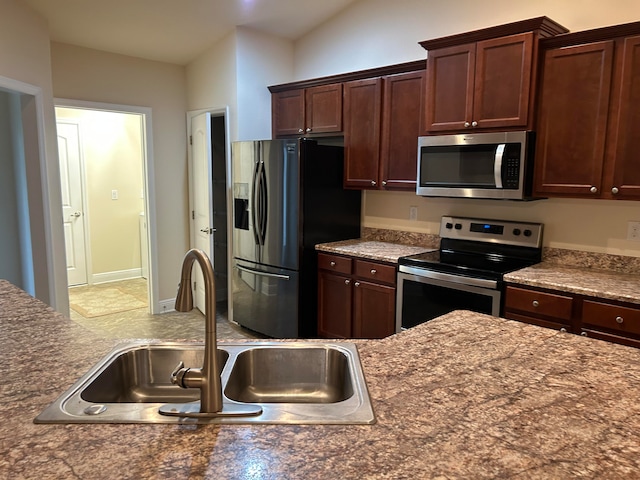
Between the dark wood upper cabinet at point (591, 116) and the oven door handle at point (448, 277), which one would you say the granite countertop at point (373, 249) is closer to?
the oven door handle at point (448, 277)

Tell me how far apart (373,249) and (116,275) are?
162 inches

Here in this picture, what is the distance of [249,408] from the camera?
1.05 meters

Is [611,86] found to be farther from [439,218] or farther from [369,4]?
[369,4]

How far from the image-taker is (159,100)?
4.58 meters

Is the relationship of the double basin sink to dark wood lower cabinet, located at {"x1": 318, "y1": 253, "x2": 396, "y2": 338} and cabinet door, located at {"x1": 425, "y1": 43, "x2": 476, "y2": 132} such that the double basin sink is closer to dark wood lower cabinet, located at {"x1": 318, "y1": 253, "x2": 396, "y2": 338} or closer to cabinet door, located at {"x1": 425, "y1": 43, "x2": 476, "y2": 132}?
dark wood lower cabinet, located at {"x1": 318, "y1": 253, "x2": 396, "y2": 338}

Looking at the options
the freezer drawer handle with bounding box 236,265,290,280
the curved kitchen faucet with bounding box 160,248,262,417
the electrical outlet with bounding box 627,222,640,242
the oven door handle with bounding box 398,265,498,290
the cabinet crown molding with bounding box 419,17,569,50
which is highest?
the cabinet crown molding with bounding box 419,17,569,50

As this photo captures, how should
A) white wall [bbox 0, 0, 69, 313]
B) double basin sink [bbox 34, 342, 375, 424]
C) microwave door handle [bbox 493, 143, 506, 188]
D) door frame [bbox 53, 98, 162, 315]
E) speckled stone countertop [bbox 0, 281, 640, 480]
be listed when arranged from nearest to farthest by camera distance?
speckled stone countertop [bbox 0, 281, 640, 480] → double basin sink [bbox 34, 342, 375, 424] → microwave door handle [bbox 493, 143, 506, 188] → white wall [bbox 0, 0, 69, 313] → door frame [bbox 53, 98, 162, 315]

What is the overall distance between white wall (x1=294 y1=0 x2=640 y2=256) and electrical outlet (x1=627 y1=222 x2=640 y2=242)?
0.07 ft

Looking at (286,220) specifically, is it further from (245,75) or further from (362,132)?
(245,75)

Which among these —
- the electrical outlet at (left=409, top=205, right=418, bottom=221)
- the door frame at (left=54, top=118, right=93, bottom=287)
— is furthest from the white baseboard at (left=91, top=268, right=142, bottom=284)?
the electrical outlet at (left=409, top=205, right=418, bottom=221)

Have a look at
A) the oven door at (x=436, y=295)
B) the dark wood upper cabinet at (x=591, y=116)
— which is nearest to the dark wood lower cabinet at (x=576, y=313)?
the oven door at (x=436, y=295)

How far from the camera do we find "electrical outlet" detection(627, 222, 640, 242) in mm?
2701

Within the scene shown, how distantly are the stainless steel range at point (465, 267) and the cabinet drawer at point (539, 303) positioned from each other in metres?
0.07

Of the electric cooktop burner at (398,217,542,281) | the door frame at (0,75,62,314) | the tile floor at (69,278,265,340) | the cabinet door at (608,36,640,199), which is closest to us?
the cabinet door at (608,36,640,199)
